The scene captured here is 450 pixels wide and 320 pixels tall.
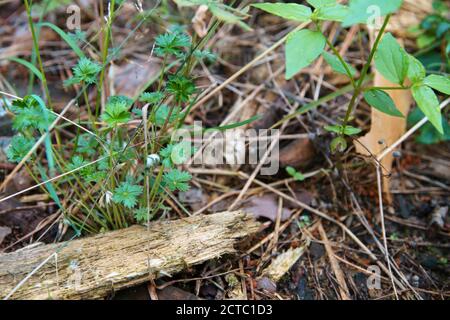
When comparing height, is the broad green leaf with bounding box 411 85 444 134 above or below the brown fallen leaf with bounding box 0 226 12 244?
above

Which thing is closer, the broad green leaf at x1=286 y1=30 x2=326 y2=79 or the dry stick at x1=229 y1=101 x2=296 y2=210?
the broad green leaf at x1=286 y1=30 x2=326 y2=79

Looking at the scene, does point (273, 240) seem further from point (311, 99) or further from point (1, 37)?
point (1, 37)

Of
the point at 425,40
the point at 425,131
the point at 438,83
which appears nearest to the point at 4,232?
the point at 438,83

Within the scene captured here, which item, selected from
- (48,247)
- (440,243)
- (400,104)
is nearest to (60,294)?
(48,247)

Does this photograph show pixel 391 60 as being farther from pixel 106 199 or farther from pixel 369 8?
pixel 106 199

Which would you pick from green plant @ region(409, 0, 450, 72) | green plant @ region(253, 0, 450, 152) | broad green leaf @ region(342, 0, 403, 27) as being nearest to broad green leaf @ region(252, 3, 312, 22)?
green plant @ region(253, 0, 450, 152)

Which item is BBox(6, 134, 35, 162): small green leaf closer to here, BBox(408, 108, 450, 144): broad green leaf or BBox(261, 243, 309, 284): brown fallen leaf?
BBox(261, 243, 309, 284): brown fallen leaf
